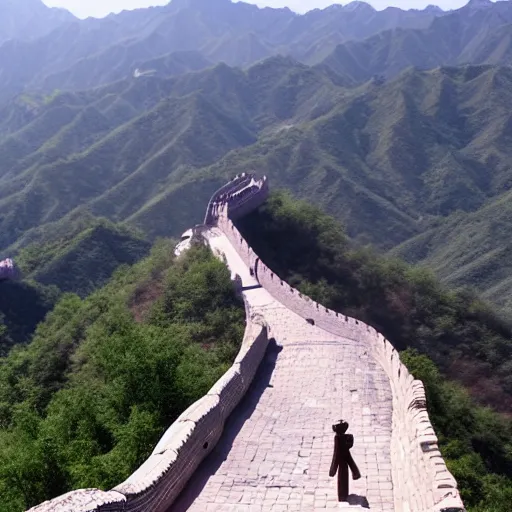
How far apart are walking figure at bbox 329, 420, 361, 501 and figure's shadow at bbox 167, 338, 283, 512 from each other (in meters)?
2.02

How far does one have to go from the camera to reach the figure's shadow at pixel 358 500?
31.3 ft

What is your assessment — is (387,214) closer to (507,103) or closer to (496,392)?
(507,103)

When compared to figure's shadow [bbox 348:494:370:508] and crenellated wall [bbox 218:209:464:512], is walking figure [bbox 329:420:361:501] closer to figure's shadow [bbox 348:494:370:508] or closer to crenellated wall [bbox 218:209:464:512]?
figure's shadow [bbox 348:494:370:508]

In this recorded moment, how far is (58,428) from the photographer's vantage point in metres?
14.2

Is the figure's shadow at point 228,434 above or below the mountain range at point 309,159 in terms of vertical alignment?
below

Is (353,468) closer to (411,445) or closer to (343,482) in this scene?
(343,482)

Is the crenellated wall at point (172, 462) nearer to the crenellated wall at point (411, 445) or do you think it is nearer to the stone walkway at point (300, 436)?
the stone walkway at point (300, 436)

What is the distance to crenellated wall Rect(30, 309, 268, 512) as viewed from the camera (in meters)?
7.67

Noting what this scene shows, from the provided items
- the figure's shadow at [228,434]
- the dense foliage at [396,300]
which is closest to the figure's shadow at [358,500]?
the figure's shadow at [228,434]

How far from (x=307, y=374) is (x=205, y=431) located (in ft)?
16.4

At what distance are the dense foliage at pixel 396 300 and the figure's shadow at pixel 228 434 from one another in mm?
7575

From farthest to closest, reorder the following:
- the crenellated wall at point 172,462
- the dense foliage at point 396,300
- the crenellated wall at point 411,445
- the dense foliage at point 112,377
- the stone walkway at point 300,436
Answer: the dense foliage at point 396,300 < the dense foliage at point 112,377 < the stone walkway at point 300,436 < the crenellated wall at point 411,445 < the crenellated wall at point 172,462

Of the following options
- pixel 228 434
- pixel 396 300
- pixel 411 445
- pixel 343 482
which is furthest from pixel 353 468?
pixel 396 300

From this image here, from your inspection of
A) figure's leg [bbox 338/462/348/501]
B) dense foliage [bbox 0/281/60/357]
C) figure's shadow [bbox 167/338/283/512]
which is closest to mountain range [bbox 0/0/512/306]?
dense foliage [bbox 0/281/60/357]
